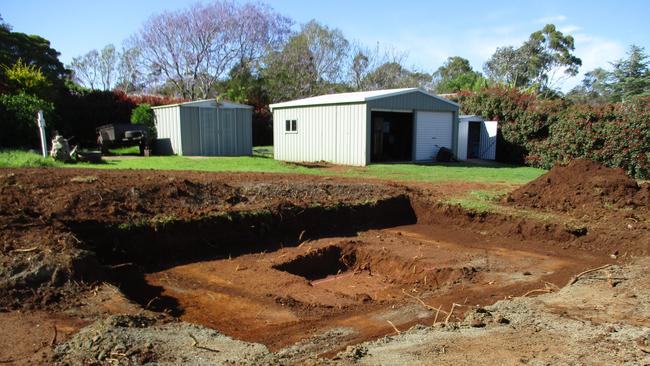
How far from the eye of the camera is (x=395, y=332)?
4996 mm

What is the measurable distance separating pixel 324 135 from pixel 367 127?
2431 millimetres

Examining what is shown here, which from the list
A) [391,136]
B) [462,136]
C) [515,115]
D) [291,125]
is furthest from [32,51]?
[515,115]

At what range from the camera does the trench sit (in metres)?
5.70

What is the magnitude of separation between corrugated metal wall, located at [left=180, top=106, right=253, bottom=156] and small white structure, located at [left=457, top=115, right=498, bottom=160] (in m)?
10.7

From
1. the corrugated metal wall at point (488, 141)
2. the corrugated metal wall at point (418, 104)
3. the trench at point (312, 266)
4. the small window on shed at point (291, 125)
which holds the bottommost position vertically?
the trench at point (312, 266)

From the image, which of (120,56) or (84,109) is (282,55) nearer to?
(84,109)

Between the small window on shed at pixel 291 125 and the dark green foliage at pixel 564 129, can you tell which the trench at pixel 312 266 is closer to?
the dark green foliage at pixel 564 129

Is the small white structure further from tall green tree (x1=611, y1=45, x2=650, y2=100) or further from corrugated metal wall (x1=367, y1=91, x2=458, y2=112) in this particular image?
tall green tree (x1=611, y1=45, x2=650, y2=100)

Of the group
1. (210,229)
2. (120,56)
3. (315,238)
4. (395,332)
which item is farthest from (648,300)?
(120,56)

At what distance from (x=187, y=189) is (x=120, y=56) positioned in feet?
152

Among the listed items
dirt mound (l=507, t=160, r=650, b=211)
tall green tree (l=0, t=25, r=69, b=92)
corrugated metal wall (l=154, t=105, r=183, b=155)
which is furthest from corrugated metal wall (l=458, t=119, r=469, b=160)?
tall green tree (l=0, t=25, r=69, b=92)

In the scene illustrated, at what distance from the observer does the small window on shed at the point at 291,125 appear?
72.3ft

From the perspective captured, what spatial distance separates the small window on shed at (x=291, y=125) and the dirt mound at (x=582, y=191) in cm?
1266

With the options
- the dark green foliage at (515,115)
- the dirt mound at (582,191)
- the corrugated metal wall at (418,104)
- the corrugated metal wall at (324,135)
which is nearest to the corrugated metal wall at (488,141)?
the dark green foliage at (515,115)
